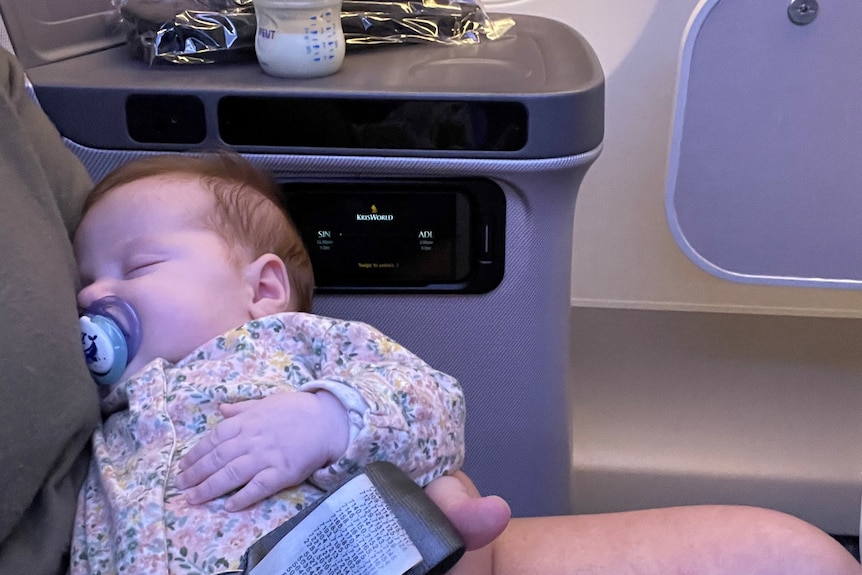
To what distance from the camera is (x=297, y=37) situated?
2.57ft

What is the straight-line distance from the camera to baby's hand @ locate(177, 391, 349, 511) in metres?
0.56

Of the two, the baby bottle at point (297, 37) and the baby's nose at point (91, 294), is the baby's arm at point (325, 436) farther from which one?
the baby bottle at point (297, 37)

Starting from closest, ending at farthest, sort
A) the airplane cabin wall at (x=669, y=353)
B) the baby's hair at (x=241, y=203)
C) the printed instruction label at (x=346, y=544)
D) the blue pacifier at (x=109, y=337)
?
the printed instruction label at (x=346, y=544)
the blue pacifier at (x=109, y=337)
the baby's hair at (x=241, y=203)
the airplane cabin wall at (x=669, y=353)

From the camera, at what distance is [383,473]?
536 mm

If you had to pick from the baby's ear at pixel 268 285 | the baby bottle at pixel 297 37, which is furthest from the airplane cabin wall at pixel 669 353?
the baby's ear at pixel 268 285

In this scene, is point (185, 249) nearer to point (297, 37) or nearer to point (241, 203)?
point (241, 203)

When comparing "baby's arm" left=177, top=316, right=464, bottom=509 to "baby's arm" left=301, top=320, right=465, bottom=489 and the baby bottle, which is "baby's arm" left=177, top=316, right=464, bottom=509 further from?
Result: the baby bottle

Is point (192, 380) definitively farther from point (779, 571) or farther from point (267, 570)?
point (779, 571)

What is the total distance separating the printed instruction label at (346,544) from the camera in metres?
0.50

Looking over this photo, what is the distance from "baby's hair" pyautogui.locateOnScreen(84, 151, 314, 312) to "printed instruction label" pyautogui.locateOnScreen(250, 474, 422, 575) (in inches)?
11.3

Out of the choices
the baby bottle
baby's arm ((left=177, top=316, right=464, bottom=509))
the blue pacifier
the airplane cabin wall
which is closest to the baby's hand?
baby's arm ((left=177, top=316, right=464, bottom=509))

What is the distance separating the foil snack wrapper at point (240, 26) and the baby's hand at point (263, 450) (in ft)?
1.42

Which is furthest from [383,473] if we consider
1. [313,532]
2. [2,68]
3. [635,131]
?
[635,131]

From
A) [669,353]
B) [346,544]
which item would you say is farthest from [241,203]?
[669,353]
